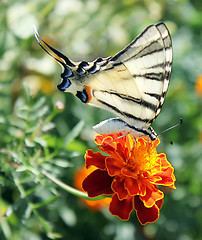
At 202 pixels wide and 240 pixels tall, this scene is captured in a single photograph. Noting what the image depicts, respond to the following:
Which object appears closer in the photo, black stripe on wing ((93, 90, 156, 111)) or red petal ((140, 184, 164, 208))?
red petal ((140, 184, 164, 208))

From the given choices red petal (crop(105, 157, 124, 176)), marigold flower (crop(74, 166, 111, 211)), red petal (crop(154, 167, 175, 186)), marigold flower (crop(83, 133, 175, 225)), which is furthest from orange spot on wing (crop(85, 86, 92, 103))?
marigold flower (crop(74, 166, 111, 211))

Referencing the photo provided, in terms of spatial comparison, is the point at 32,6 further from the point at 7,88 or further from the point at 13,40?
the point at 7,88

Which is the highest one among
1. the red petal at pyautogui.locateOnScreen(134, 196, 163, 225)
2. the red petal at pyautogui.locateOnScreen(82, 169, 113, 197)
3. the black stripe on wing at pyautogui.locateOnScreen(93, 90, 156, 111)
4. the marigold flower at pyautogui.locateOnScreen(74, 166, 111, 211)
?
the black stripe on wing at pyautogui.locateOnScreen(93, 90, 156, 111)

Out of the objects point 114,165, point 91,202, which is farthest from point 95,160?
point 91,202

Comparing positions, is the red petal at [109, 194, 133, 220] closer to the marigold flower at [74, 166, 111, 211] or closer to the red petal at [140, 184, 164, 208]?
the red petal at [140, 184, 164, 208]

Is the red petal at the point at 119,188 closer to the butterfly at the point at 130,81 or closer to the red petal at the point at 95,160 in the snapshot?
the red petal at the point at 95,160

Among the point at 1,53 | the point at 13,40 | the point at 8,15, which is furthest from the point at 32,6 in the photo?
the point at 1,53

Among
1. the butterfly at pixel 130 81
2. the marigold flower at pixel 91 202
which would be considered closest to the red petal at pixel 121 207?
the butterfly at pixel 130 81
